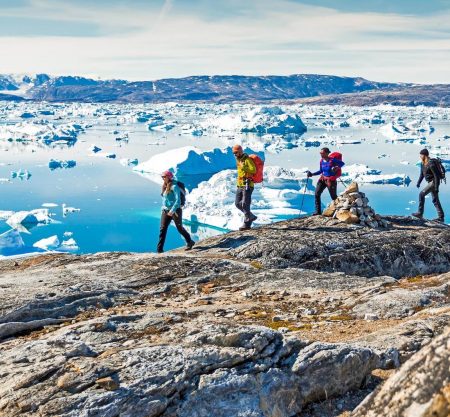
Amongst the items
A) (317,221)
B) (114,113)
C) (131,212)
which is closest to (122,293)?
(317,221)

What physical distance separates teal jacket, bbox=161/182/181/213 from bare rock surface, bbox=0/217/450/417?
0.87 meters

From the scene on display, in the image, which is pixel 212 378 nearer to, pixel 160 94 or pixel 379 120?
pixel 379 120

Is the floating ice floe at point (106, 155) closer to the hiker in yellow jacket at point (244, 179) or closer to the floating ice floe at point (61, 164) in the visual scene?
the floating ice floe at point (61, 164)

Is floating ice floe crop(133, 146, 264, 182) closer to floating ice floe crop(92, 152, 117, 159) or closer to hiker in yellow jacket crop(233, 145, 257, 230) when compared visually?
floating ice floe crop(92, 152, 117, 159)

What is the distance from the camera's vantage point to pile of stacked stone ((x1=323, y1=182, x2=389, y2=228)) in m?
11.5

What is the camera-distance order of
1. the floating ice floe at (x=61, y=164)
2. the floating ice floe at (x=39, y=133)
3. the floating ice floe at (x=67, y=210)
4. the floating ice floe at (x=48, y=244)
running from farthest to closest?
the floating ice floe at (x=39, y=133) → the floating ice floe at (x=61, y=164) → the floating ice floe at (x=67, y=210) → the floating ice floe at (x=48, y=244)

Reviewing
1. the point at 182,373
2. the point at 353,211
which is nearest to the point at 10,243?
the point at 353,211

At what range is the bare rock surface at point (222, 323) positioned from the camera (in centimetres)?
431

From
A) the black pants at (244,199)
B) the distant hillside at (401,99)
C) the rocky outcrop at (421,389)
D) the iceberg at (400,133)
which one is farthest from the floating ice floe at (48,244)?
the distant hillside at (401,99)

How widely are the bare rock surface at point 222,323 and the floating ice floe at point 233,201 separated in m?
16.4

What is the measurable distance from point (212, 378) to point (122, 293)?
336cm

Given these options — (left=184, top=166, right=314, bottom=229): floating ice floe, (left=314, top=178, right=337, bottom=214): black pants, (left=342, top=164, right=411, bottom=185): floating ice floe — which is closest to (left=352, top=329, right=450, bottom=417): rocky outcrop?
(left=314, top=178, right=337, bottom=214): black pants

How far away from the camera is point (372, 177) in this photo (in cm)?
3572

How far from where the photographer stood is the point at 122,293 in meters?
7.54
